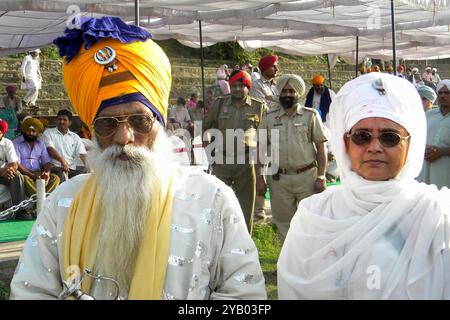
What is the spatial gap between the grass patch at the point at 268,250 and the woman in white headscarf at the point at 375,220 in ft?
10.4

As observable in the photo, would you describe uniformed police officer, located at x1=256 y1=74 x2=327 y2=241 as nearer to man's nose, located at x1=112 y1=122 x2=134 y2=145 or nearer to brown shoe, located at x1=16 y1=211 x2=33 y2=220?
brown shoe, located at x1=16 y1=211 x2=33 y2=220

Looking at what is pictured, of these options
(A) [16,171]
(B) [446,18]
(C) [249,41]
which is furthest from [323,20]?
(A) [16,171]

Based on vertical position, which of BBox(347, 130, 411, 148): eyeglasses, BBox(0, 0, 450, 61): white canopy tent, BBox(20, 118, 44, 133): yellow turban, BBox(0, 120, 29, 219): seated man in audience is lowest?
BBox(0, 120, 29, 219): seated man in audience

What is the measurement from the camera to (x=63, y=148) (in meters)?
10.3

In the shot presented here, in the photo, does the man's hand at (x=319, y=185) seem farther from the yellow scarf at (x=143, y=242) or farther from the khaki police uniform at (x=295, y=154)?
the yellow scarf at (x=143, y=242)

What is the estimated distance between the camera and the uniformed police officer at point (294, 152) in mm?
6801

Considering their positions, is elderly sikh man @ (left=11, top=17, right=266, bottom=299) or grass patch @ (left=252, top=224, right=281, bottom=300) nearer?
elderly sikh man @ (left=11, top=17, right=266, bottom=299)

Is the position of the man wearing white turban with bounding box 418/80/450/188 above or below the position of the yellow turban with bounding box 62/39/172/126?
below

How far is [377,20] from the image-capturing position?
45.9 feet

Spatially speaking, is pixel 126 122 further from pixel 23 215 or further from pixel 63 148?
pixel 63 148

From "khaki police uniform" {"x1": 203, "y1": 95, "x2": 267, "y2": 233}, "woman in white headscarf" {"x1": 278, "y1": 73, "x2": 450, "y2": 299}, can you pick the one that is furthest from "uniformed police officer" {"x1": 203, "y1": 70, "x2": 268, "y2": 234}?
"woman in white headscarf" {"x1": 278, "y1": 73, "x2": 450, "y2": 299}

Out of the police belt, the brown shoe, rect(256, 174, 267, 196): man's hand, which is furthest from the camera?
the brown shoe

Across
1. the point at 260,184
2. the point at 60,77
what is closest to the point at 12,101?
the point at 60,77

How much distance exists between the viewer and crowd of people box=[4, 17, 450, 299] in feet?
7.95
